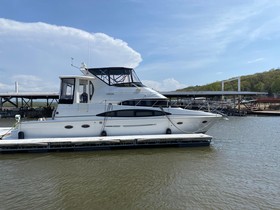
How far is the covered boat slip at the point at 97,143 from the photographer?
12.2 m

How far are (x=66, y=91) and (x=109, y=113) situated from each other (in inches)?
111

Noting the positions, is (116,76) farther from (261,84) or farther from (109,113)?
(261,84)

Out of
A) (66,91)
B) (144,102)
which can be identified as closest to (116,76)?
(144,102)

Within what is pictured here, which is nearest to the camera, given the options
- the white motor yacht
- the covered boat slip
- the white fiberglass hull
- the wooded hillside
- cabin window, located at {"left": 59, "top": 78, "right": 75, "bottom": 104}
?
the covered boat slip

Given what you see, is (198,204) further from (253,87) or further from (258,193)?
(253,87)

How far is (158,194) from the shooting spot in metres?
7.32

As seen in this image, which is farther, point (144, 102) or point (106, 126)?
point (144, 102)

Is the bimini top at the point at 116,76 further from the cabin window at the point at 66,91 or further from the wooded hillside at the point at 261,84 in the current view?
the wooded hillside at the point at 261,84

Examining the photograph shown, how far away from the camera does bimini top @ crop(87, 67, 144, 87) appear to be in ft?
49.3

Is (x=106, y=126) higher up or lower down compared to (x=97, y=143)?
higher up

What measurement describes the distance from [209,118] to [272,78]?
8482 centimetres

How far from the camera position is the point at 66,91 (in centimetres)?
1430

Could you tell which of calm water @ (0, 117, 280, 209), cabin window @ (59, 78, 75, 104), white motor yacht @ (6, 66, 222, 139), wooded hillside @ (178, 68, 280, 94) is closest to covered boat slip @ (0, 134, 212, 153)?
calm water @ (0, 117, 280, 209)

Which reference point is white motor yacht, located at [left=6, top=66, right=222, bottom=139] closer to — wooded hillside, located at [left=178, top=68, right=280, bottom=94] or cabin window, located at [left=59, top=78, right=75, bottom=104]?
cabin window, located at [left=59, top=78, right=75, bottom=104]
